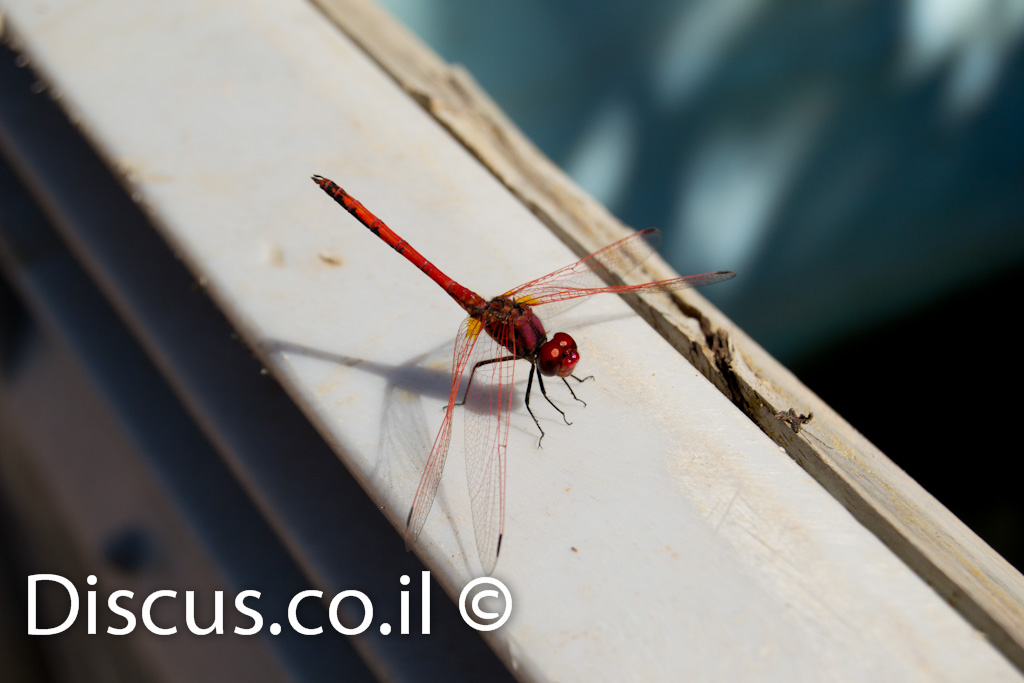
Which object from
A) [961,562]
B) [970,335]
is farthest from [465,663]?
[970,335]

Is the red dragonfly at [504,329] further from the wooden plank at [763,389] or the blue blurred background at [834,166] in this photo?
the blue blurred background at [834,166]

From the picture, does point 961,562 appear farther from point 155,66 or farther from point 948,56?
point 948,56

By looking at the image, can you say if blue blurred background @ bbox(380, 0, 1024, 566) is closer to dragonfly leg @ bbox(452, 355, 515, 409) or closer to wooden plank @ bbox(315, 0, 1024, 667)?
wooden plank @ bbox(315, 0, 1024, 667)

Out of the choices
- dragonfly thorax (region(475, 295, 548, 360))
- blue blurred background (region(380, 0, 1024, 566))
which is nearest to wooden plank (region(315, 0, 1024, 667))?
dragonfly thorax (region(475, 295, 548, 360))

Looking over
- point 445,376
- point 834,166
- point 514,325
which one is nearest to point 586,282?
point 514,325

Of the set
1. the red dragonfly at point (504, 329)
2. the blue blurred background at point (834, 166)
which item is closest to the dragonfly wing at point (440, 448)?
the red dragonfly at point (504, 329)

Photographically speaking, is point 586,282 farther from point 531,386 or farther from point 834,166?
point 834,166

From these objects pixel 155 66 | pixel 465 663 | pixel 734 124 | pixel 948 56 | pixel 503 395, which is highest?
pixel 155 66
